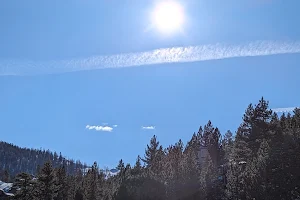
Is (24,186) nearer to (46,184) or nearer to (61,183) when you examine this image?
(46,184)

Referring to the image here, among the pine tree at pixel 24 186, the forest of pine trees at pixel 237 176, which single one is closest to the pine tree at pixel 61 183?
the forest of pine trees at pixel 237 176

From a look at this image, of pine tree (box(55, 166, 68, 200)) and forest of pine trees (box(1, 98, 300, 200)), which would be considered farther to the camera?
pine tree (box(55, 166, 68, 200))

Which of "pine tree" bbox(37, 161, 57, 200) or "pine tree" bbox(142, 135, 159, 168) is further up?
"pine tree" bbox(142, 135, 159, 168)

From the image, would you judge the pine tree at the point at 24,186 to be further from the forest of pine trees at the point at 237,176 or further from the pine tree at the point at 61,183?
the pine tree at the point at 61,183

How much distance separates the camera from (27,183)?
39531mm

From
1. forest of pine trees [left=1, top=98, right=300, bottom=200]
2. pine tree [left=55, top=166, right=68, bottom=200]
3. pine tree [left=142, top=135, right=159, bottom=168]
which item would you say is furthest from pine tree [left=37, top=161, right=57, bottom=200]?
pine tree [left=142, top=135, right=159, bottom=168]

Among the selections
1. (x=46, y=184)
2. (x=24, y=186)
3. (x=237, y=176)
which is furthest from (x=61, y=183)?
(x=237, y=176)

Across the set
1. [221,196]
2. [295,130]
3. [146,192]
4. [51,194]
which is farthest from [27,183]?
[295,130]

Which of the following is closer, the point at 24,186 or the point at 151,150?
the point at 24,186

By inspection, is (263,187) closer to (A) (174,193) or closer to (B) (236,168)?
(B) (236,168)

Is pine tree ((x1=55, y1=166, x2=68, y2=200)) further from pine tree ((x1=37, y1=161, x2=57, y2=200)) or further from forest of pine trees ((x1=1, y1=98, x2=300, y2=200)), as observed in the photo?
pine tree ((x1=37, y1=161, x2=57, y2=200))

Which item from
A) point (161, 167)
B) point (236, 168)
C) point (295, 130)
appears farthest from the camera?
point (161, 167)

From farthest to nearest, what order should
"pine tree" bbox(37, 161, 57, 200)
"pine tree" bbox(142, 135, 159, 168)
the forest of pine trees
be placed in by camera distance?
"pine tree" bbox(142, 135, 159, 168), "pine tree" bbox(37, 161, 57, 200), the forest of pine trees

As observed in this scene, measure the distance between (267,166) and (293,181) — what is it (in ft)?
6.94
